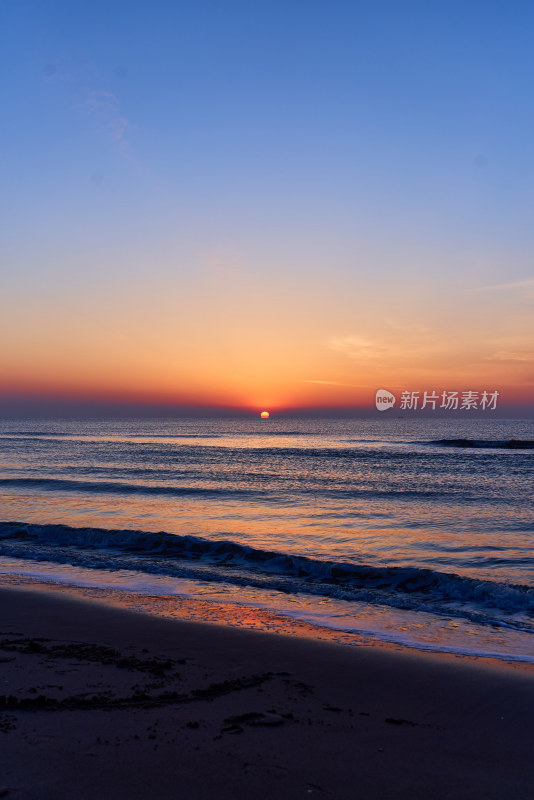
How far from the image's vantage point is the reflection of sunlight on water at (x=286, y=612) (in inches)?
314

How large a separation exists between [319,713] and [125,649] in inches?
118

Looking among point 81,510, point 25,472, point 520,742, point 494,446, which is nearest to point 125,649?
point 520,742

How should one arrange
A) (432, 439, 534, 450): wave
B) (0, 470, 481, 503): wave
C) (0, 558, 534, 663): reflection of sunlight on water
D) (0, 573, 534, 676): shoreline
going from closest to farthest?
(0, 573, 534, 676): shoreline, (0, 558, 534, 663): reflection of sunlight on water, (0, 470, 481, 503): wave, (432, 439, 534, 450): wave

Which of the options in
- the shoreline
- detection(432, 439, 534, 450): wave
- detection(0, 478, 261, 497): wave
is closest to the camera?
the shoreline

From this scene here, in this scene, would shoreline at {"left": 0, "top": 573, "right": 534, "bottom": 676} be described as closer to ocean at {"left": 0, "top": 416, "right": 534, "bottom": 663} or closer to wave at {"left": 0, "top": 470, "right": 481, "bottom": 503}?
ocean at {"left": 0, "top": 416, "right": 534, "bottom": 663}

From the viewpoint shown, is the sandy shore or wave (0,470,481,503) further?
wave (0,470,481,503)

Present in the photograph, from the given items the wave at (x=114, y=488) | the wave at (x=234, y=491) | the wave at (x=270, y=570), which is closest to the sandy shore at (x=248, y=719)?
the wave at (x=270, y=570)

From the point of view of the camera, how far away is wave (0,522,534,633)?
34.1ft

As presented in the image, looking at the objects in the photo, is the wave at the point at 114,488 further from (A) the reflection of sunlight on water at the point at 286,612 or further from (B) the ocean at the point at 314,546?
(A) the reflection of sunlight on water at the point at 286,612

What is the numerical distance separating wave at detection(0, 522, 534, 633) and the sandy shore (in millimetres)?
3554

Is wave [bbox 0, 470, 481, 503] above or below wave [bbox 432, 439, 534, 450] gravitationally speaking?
below

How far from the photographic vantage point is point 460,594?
1108cm

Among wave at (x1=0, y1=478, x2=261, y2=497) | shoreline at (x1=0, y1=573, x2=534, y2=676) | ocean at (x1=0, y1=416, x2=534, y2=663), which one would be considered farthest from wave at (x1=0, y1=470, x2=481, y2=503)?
shoreline at (x1=0, y1=573, x2=534, y2=676)

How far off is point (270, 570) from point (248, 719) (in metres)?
8.14
